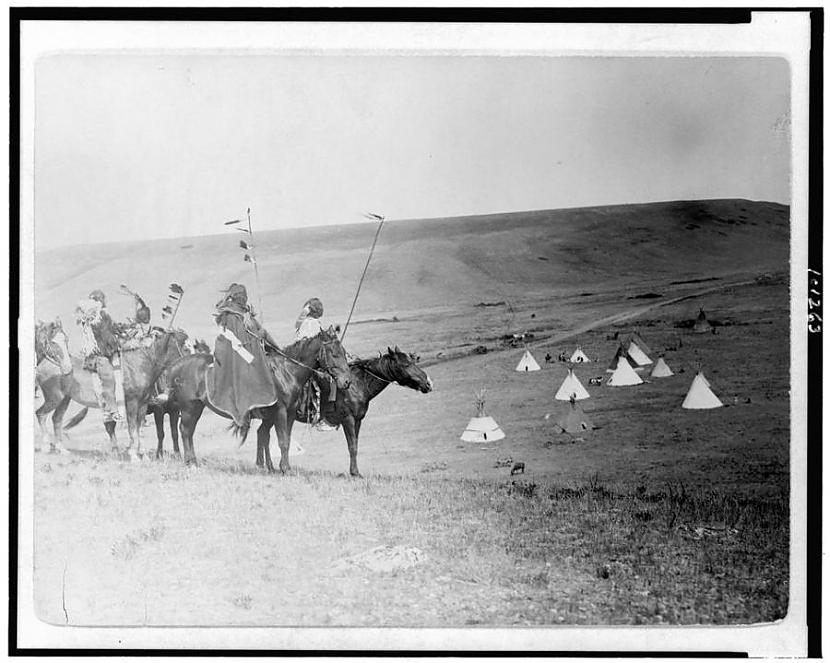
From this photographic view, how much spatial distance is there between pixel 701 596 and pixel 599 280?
1777 mm

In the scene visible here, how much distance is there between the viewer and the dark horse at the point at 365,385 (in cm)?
430

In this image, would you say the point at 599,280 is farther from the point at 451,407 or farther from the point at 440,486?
the point at 440,486

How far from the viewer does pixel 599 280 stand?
4.38m

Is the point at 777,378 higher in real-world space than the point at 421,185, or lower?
lower

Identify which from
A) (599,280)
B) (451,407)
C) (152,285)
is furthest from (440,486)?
(152,285)

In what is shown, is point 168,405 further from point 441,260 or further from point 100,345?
point 441,260

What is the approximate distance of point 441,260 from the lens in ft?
A: 14.2

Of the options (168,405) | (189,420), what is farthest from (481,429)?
(168,405)

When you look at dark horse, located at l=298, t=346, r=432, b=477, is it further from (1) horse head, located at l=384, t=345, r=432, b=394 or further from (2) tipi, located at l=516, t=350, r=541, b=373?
(2) tipi, located at l=516, t=350, r=541, b=373

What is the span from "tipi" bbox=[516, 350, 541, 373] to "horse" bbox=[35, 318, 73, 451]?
2.46 m

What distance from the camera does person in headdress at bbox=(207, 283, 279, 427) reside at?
4.30 meters

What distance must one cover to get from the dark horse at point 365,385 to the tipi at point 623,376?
1008 millimetres

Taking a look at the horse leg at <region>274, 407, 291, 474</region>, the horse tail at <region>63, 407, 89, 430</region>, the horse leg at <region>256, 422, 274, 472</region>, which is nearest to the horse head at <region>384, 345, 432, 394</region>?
the horse leg at <region>274, 407, 291, 474</region>

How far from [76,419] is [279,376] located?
113 centimetres
